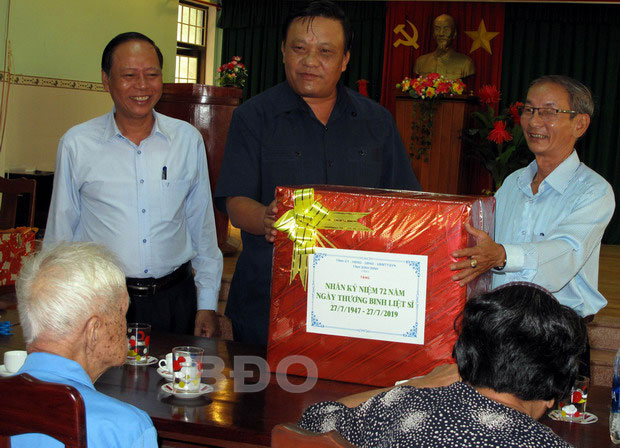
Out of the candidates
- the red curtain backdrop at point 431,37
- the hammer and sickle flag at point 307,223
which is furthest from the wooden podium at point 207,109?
the red curtain backdrop at point 431,37

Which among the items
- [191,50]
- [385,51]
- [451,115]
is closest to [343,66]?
[451,115]

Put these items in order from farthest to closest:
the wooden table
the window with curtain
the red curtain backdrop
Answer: the window with curtain
the red curtain backdrop
the wooden table

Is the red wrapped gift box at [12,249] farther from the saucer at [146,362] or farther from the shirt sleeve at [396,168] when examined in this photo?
the shirt sleeve at [396,168]

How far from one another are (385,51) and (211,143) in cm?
470

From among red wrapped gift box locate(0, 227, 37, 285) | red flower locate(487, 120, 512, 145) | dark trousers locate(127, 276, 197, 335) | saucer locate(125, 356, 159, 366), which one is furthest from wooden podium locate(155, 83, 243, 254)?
saucer locate(125, 356, 159, 366)

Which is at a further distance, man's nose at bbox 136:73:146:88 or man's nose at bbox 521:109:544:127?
man's nose at bbox 136:73:146:88

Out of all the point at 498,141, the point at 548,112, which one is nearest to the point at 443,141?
the point at 498,141

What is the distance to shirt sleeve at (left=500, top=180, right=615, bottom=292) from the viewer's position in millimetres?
1976

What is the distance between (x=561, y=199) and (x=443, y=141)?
5.10m

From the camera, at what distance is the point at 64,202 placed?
8.41ft

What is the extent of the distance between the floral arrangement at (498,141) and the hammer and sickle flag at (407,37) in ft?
7.20

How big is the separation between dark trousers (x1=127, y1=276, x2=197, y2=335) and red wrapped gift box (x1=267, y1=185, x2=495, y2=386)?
763 mm

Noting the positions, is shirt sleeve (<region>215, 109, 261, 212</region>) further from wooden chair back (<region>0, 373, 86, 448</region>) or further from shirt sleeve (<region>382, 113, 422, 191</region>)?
wooden chair back (<region>0, 373, 86, 448</region>)

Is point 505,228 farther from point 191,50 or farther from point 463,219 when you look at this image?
point 191,50
